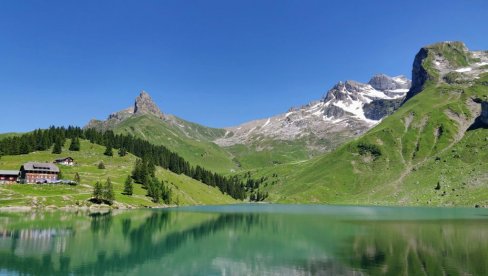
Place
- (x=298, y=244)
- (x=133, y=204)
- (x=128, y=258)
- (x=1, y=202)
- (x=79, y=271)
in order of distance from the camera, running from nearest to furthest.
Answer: (x=79, y=271), (x=128, y=258), (x=298, y=244), (x=1, y=202), (x=133, y=204)

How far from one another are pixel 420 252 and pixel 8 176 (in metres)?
163

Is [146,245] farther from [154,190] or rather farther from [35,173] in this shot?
[35,173]

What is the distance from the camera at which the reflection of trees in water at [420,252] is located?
1943 inches

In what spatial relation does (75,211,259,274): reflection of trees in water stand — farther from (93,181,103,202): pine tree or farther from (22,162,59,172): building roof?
(22,162,59,172): building roof

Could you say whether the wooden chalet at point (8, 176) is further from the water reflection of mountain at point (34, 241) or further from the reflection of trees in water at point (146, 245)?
the water reflection of mountain at point (34, 241)

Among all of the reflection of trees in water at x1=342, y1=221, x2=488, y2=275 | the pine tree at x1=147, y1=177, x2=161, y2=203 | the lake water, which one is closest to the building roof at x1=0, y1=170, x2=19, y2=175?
the pine tree at x1=147, y1=177, x2=161, y2=203

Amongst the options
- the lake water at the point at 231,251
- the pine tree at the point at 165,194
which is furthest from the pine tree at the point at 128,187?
the lake water at the point at 231,251

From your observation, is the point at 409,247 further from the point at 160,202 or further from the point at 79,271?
the point at 160,202

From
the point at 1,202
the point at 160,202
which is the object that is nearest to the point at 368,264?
the point at 1,202

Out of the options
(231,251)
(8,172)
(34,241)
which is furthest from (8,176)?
(231,251)

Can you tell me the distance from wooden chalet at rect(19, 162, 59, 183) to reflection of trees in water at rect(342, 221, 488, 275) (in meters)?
143

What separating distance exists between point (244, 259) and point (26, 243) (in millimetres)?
35406

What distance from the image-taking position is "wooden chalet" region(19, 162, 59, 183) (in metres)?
172

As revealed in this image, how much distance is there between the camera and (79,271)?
1864 inches
